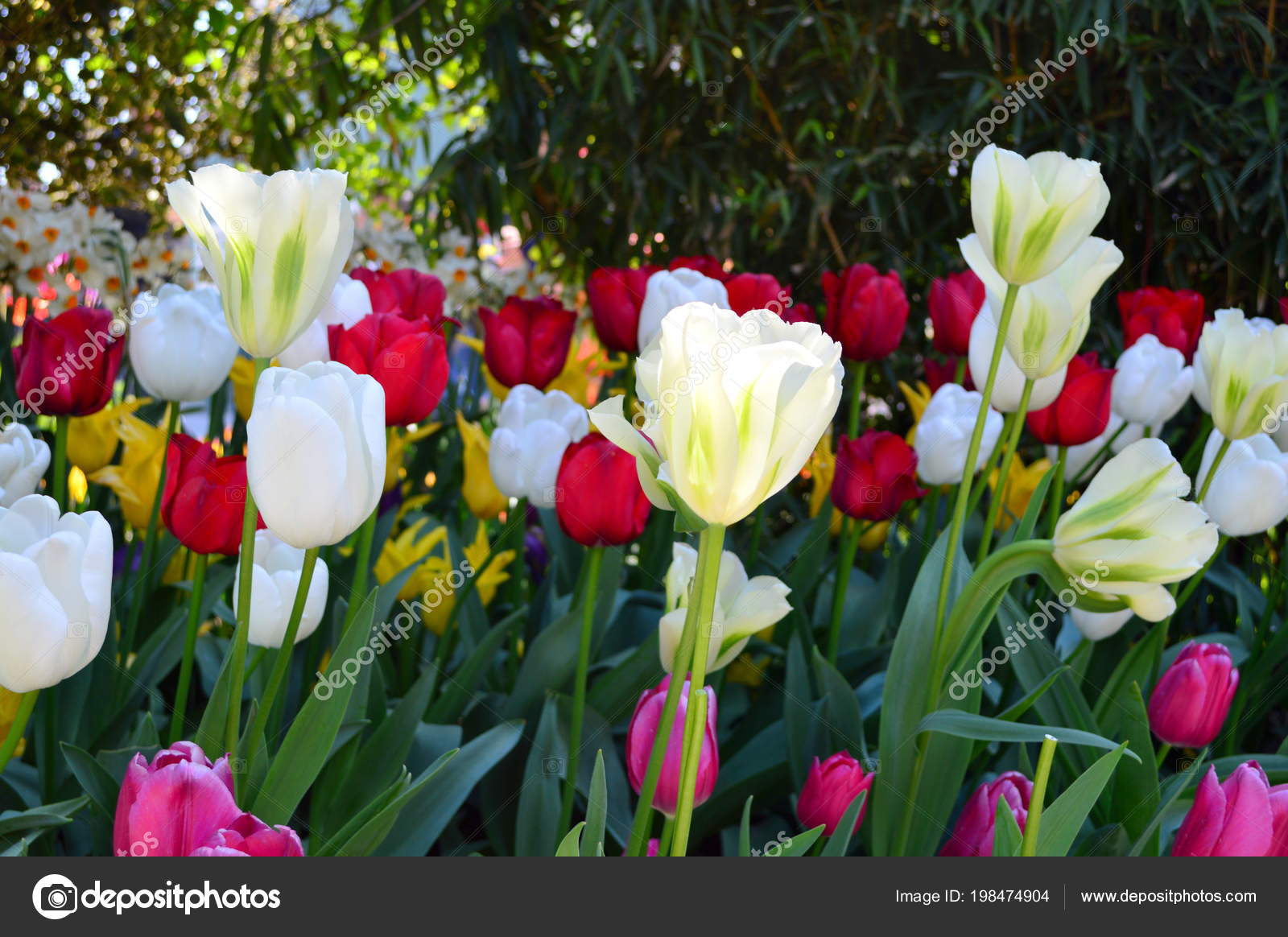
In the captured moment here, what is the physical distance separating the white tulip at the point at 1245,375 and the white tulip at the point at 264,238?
1.80ft

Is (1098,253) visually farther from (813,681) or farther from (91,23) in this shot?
(91,23)

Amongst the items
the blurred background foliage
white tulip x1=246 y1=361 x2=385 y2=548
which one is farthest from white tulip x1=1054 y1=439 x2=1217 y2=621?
the blurred background foliage

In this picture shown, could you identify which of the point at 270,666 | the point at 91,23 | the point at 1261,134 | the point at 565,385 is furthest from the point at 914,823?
the point at 91,23

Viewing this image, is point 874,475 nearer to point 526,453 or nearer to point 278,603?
point 526,453

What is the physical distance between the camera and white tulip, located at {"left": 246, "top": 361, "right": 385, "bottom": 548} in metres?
0.43

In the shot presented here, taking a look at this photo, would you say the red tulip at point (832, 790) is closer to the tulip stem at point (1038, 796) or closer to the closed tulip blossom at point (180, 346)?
the tulip stem at point (1038, 796)

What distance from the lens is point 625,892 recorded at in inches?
14.8

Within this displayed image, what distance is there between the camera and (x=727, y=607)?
1.84 ft

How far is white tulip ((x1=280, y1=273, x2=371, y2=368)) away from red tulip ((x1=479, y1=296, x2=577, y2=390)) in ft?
0.35

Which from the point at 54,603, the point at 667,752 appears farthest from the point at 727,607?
the point at 54,603

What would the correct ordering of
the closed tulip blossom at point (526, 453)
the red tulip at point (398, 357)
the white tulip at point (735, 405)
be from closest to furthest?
the white tulip at point (735, 405), the red tulip at point (398, 357), the closed tulip blossom at point (526, 453)

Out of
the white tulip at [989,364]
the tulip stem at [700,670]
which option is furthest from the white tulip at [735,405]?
the white tulip at [989,364]

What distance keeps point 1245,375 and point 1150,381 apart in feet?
0.64

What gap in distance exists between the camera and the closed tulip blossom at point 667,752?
0.54m
